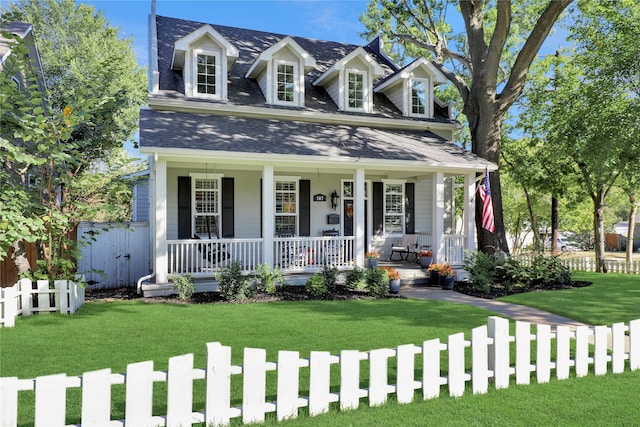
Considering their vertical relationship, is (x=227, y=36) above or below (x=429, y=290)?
above

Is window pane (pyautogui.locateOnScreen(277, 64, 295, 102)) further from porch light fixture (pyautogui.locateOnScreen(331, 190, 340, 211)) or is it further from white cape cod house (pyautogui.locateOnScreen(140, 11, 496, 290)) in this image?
porch light fixture (pyautogui.locateOnScreen(331, 190, 340, 211))

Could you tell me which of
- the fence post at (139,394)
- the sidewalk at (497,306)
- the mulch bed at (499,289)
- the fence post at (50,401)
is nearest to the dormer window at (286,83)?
the sidewalk at (497,306)

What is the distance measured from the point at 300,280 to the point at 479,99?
28.3ft

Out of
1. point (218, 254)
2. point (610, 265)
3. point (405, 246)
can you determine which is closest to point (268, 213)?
point (218, 254)

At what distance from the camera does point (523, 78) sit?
1403 centimetres

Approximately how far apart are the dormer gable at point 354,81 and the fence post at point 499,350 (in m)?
11.3

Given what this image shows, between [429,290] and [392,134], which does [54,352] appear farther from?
[392,134]

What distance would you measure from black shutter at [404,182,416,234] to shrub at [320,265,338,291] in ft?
17.4

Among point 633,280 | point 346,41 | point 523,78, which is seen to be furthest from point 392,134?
point 633,280

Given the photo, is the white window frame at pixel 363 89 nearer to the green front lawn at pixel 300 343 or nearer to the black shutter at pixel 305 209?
the black shutter at pixel 305 209

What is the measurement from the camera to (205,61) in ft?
43.0

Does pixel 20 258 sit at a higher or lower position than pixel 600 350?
higher

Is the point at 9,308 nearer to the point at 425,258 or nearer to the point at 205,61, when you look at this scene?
the point at 205,61

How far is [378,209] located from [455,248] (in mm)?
A: 3069
